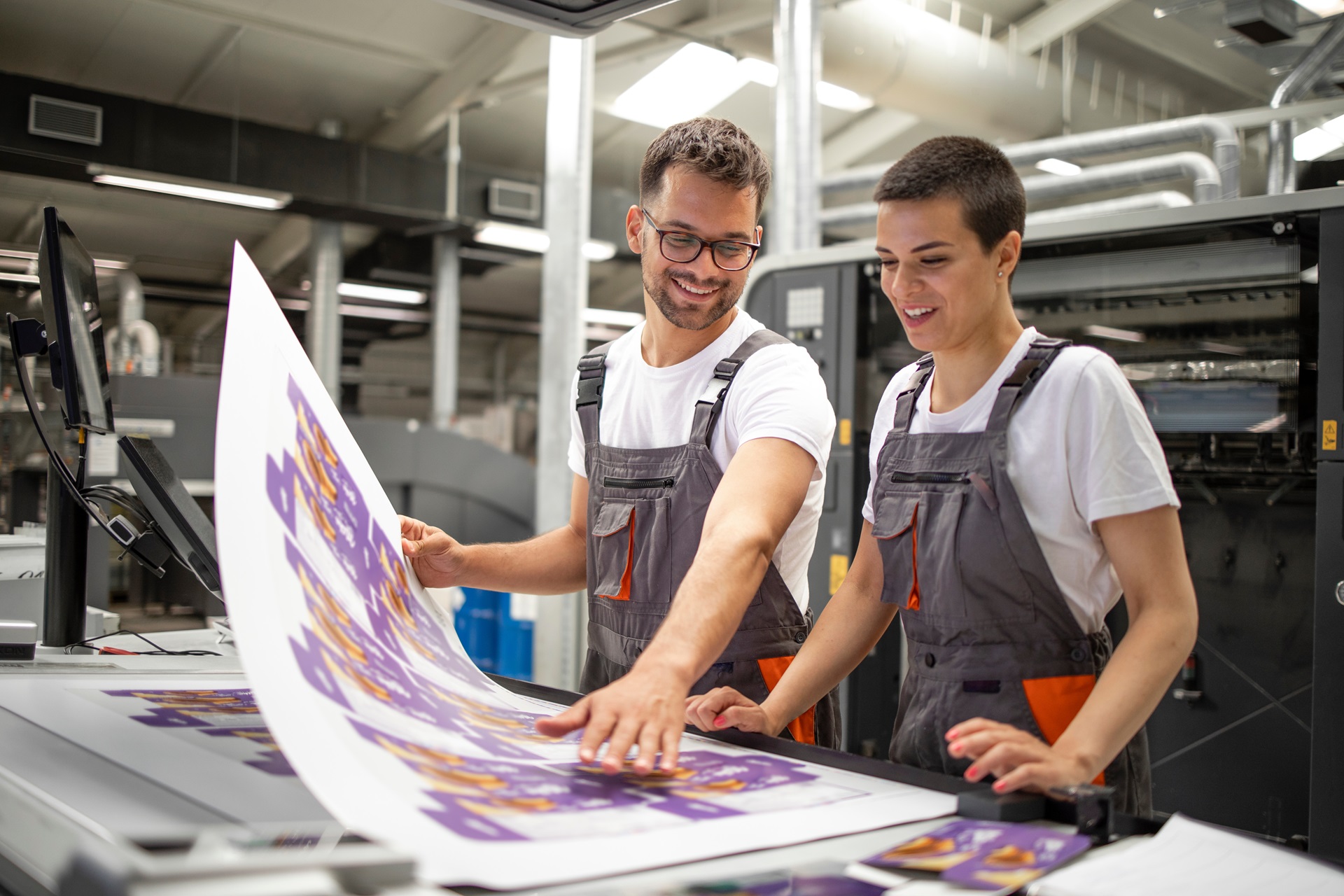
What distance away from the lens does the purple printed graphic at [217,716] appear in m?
0.88

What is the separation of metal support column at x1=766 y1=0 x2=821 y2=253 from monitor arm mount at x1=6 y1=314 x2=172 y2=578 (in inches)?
119

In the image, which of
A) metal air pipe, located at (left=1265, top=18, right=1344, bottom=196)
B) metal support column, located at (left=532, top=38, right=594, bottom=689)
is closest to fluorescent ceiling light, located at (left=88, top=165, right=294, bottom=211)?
metal support column, located at (left=532, top=38, right=594, bottom=689)

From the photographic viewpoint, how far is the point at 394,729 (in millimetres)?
828

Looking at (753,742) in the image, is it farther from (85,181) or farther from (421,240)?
(421,240)

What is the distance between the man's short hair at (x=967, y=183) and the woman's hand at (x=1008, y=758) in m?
0.61

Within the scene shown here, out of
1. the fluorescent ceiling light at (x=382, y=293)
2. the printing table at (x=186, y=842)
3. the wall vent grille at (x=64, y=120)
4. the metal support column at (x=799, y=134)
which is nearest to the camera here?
the printing table at (x=186, y=842)

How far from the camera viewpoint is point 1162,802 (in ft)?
10.9

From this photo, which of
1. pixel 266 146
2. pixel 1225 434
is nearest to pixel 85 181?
pixel 266 146

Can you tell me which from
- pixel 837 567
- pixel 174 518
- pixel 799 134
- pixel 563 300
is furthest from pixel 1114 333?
pixel 174 518

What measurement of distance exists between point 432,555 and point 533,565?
0.78 ft

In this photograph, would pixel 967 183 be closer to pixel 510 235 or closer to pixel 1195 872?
pixel 1195 872

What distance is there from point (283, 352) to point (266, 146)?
6901 mm

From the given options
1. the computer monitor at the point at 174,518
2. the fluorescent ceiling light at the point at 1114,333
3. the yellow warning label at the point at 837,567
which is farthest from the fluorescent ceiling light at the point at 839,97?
the computer monitor at the point at 174,518

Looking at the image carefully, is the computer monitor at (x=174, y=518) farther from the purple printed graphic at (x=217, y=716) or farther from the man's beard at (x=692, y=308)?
the man's beard at (x=692, y=308)
